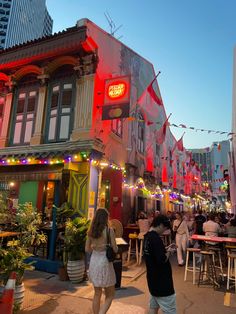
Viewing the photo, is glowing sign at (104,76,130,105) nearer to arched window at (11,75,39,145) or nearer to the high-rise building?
arched window at (11,75,39,145)

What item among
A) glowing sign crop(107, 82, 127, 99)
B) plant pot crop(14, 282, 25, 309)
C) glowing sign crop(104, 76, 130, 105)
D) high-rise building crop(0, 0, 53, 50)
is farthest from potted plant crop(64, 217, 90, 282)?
high-rise building crop(0, 0, 53, 50)

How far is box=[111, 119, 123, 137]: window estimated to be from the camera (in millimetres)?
12837

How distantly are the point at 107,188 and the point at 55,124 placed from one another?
4.16 meters

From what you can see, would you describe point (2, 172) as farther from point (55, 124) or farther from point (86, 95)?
point (86, 95)

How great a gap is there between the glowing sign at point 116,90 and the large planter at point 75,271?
20.0 ft

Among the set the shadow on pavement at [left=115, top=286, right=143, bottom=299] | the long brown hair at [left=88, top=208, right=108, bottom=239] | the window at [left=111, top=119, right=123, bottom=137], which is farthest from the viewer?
the window at [left=111, top=119, right=123, bottom=137]

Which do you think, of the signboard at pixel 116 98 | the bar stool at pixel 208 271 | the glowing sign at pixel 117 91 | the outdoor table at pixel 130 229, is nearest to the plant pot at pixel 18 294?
the bar stool at pixel 208 271

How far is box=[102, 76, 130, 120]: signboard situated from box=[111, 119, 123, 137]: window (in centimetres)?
238

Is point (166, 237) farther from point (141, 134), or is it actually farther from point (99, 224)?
point (99, 224)

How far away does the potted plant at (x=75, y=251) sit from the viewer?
7.11m

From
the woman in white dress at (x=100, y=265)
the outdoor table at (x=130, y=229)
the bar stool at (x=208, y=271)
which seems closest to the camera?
the woman in white dress at (x=100, y=265)

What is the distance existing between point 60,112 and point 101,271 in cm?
833

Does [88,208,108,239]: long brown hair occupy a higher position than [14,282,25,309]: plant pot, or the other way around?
[88,208,108,239]: long brown hair

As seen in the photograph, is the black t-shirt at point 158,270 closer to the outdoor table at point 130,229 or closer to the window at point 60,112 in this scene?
the window at point 60,112
